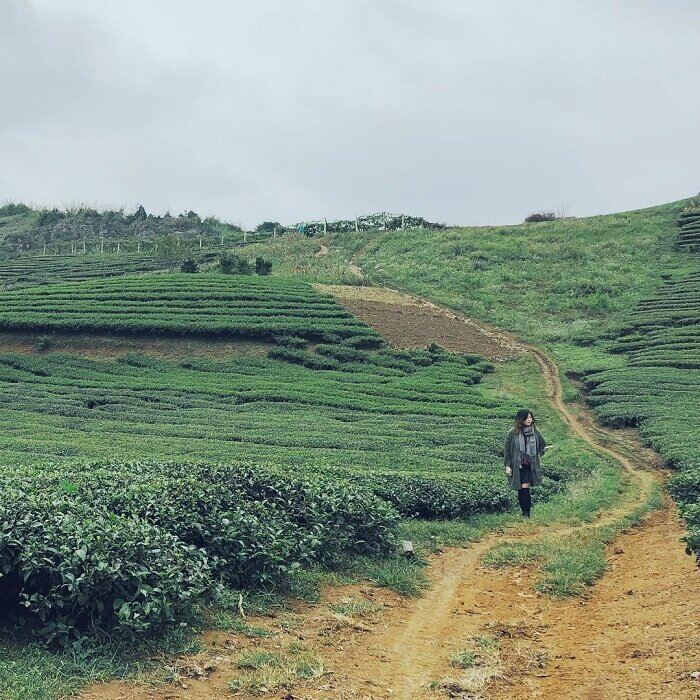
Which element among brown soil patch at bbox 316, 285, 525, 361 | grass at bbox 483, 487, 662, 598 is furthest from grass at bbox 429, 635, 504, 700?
brown soil patch at bbox 316, 285, 525, 361

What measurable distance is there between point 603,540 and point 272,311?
34.3 meters

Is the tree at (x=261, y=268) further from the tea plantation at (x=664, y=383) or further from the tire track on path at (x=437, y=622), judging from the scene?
the tire track on path at (x=437, y=622)

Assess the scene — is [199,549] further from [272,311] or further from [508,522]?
[272,311]

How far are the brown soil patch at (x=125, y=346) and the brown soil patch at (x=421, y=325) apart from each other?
755 cm

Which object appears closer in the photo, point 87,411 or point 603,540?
point 603,540

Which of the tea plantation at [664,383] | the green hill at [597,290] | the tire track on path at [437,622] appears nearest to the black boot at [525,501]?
the tire track on path at [437,622]

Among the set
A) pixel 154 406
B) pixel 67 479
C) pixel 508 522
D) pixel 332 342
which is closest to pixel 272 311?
pixel 332 342

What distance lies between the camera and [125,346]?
4366cm

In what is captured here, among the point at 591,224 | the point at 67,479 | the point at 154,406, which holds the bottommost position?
the point at 154,406

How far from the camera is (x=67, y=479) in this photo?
450 inches

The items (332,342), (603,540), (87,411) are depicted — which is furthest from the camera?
(332,342)

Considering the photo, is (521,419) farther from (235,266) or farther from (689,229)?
(689,229)

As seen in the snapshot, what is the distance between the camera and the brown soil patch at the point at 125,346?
42875mm

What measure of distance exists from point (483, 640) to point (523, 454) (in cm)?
679
